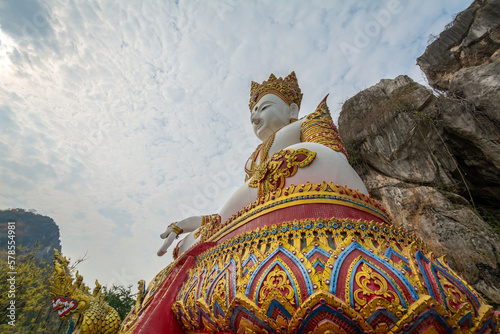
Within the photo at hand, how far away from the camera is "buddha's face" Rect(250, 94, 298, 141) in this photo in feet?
10.8

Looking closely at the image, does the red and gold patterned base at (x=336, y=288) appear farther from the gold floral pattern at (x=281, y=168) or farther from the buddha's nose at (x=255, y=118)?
the buddha's nose at (x=255, y=118)

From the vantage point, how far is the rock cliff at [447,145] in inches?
184

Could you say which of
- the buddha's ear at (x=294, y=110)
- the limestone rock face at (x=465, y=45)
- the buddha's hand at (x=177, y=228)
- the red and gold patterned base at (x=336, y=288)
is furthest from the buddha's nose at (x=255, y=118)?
the limestone rock face at (x=465, y=45)

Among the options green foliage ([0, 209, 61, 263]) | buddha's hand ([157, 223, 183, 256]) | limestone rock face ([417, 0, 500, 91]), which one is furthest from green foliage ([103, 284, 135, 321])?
green foliage ([0, 209, 61, 263])

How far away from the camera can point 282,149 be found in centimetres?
217

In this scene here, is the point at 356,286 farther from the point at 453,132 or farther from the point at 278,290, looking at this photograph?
the point at 453,132

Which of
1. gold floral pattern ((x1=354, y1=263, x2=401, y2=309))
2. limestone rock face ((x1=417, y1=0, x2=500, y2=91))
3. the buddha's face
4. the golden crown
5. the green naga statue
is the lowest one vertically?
gold floral pattern ((x1=354, y1=263, x2=401, y2=309))

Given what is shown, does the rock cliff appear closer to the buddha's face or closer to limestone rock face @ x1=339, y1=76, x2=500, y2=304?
limestone rock face @ x1=339, y1=76, x2=500, y2=304

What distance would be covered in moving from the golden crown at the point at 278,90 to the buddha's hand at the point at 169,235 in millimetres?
2063

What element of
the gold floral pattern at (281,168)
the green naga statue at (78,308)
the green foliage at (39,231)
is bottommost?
the green naga statue at (78,308)

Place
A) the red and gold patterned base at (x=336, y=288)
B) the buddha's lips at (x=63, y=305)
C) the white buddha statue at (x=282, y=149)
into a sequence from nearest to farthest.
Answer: the red and gold patterned base at (x=336, y=288) < the white buddha statue at (x=282, y=149) < the buddha's lips at (x=63, y=305)

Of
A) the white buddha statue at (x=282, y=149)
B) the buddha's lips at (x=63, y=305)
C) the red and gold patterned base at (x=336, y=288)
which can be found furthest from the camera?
the buddha's lips at (x=63, y=305)

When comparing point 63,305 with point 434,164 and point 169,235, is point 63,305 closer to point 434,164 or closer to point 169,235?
point 169,235

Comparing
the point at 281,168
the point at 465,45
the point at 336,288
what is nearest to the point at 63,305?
the point at 281,168
